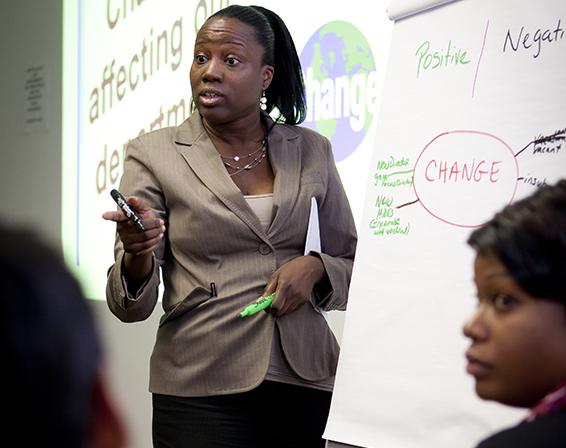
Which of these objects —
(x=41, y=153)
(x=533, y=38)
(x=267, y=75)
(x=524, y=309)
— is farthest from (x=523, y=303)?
(x=41, y=153)

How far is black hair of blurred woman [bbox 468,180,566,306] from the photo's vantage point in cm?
64

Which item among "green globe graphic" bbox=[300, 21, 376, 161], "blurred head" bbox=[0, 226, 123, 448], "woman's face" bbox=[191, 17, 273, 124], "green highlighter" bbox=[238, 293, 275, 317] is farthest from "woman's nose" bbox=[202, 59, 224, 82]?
"green globe graphic" bbox=[300, 21, 376, 161]

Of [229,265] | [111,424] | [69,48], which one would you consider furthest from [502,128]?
[69,48]

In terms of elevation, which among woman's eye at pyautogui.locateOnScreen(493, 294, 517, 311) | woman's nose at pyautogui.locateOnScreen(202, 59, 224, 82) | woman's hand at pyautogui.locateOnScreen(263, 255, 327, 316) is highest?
woman's nose at pyautogui.locateOnScreen(202, 59, 224, 82)

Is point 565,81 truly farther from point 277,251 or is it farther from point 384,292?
point 277,251

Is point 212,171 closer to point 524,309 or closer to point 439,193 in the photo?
point 439,193

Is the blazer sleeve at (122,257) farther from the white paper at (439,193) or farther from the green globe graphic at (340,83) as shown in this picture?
the green globe graphic at (340,83)

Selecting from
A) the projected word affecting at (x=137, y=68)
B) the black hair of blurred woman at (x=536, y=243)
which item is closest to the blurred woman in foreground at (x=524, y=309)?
the black hair of blurred woman at (x=536, y=243)

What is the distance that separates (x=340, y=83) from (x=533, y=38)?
1286mm

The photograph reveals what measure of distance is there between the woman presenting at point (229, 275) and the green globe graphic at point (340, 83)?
92 cm

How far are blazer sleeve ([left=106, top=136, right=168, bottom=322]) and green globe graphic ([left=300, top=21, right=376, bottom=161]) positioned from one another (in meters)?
1.11

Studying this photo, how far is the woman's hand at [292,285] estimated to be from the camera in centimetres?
121

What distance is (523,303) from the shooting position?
2.23 feet

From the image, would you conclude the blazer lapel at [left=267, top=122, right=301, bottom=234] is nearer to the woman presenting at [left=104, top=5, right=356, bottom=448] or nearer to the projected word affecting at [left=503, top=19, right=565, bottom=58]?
the woman presenting at [left=104, top=5, right=356, bottom=448]
